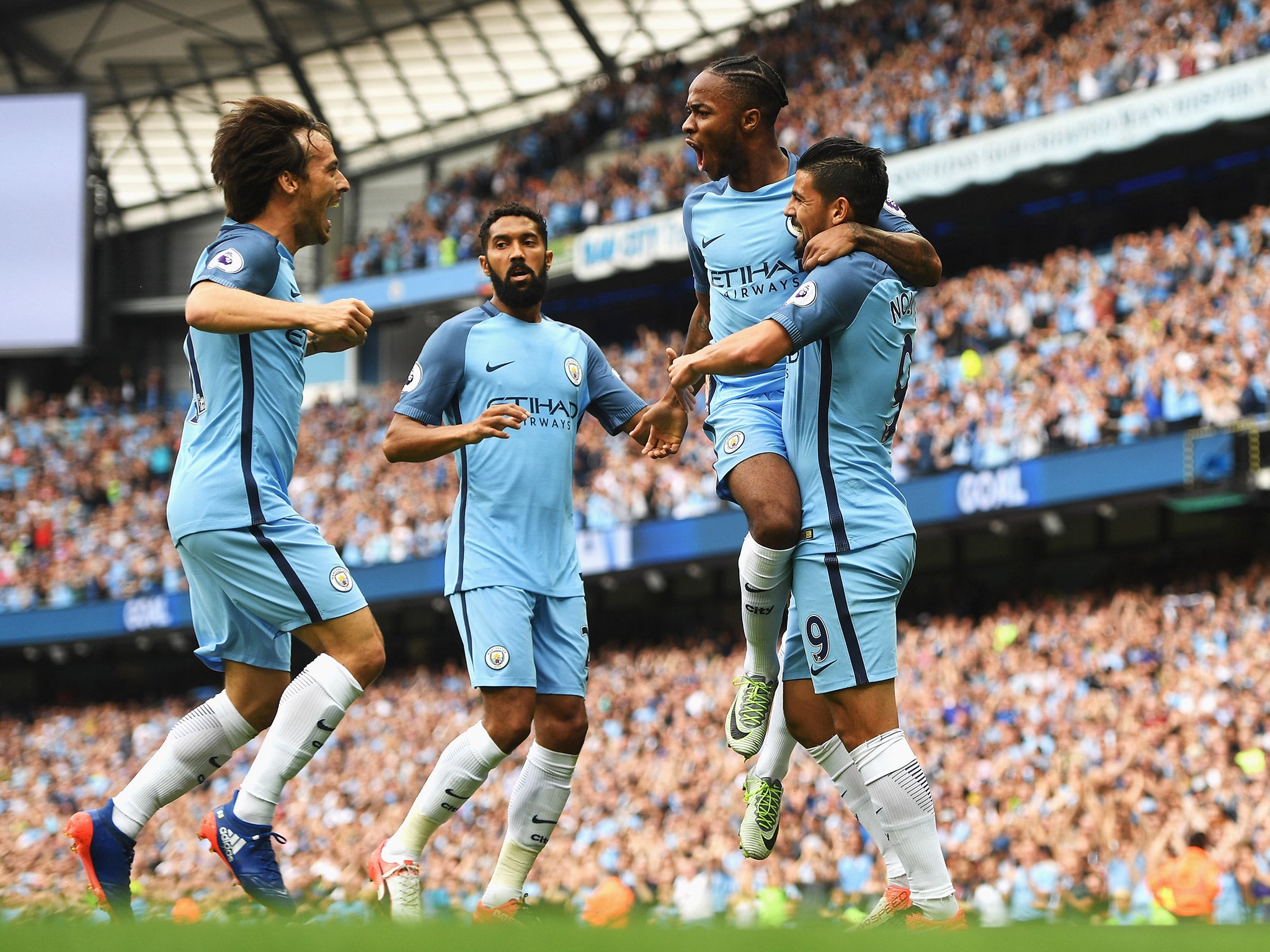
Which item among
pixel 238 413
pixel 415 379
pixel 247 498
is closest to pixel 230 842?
pixel 247 498

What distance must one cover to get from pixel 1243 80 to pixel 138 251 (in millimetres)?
31684

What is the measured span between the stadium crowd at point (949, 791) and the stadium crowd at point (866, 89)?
7.10 metres

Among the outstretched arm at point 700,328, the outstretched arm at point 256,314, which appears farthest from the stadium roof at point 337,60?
the outstretched arm at point 256,314

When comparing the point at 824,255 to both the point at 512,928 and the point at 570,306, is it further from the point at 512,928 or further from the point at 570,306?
the point at 570,306

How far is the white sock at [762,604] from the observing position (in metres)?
5.78

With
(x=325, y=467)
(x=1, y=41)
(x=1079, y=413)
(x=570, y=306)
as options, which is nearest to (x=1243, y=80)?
(x=1079, y=413)

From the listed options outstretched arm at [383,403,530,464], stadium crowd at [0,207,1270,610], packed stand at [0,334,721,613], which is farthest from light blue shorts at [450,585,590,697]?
packed stand at [0,334,721,613]

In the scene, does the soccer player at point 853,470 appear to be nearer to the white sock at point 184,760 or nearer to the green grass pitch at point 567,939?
the white sock at point 184,760

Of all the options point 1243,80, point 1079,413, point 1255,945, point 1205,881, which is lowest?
point 1205,881

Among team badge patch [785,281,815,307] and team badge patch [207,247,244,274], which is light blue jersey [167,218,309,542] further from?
team badge patch [785,281,815,307]

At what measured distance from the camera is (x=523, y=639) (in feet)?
19.7

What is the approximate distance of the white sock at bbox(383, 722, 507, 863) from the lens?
19.2ft

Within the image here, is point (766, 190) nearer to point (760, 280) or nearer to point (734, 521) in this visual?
point (760, 280)

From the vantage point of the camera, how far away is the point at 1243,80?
20.0 metres
